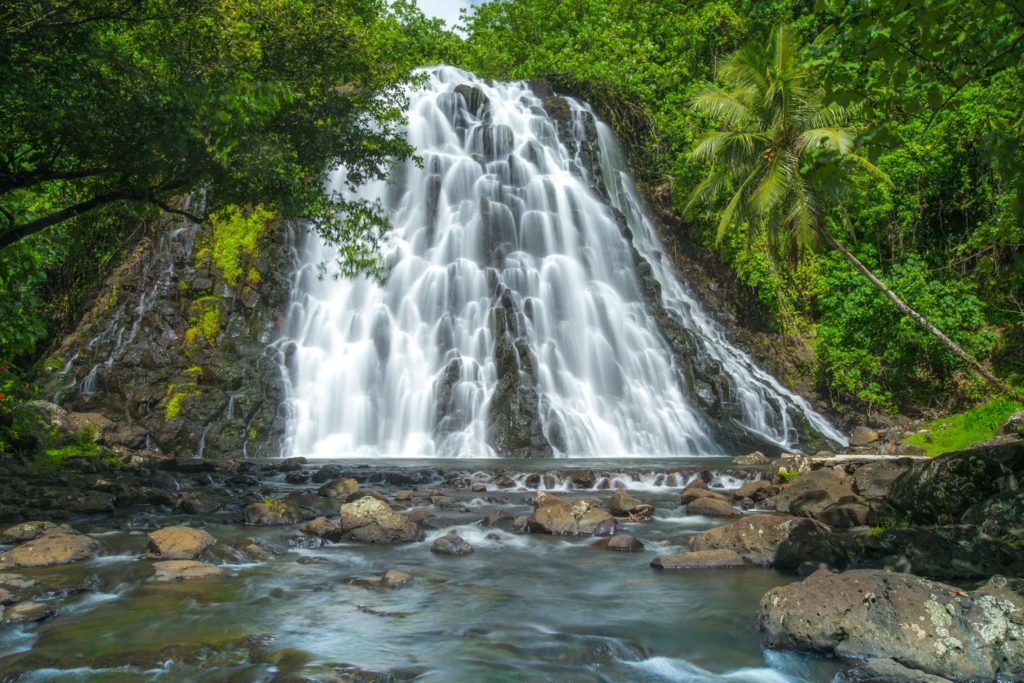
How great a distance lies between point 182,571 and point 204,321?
15.9m

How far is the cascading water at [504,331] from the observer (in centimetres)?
2117

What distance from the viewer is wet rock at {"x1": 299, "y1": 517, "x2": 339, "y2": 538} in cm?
1037

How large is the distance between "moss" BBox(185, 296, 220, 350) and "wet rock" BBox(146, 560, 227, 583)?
1485 centimetres

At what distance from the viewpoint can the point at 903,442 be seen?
18672 mm

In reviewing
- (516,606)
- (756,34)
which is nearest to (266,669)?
(516,606)

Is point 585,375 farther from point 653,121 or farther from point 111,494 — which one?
point 653,121

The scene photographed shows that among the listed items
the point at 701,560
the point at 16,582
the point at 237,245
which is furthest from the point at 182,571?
the point at 237,245

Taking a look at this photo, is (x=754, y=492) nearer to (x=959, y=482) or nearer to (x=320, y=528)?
(x=959, y=482)

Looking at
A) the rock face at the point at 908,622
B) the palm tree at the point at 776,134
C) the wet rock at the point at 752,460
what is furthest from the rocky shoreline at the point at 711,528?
the palm tree at the point at 776,134

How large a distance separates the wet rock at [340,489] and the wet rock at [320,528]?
2174mm

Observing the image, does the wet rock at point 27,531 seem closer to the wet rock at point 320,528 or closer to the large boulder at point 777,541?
the wet rock at point 320,528

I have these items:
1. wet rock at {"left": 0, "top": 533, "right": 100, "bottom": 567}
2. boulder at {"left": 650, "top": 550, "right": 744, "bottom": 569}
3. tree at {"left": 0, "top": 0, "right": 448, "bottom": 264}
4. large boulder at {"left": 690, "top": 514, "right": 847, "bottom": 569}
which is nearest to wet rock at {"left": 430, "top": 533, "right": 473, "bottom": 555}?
boulder at {"left": 650, "top": 550, "right": 744, "bottom": 569}

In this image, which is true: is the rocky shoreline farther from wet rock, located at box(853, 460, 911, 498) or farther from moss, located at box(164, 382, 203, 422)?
moss, located at box(164, 382, 203, 422)

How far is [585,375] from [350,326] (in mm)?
7844
